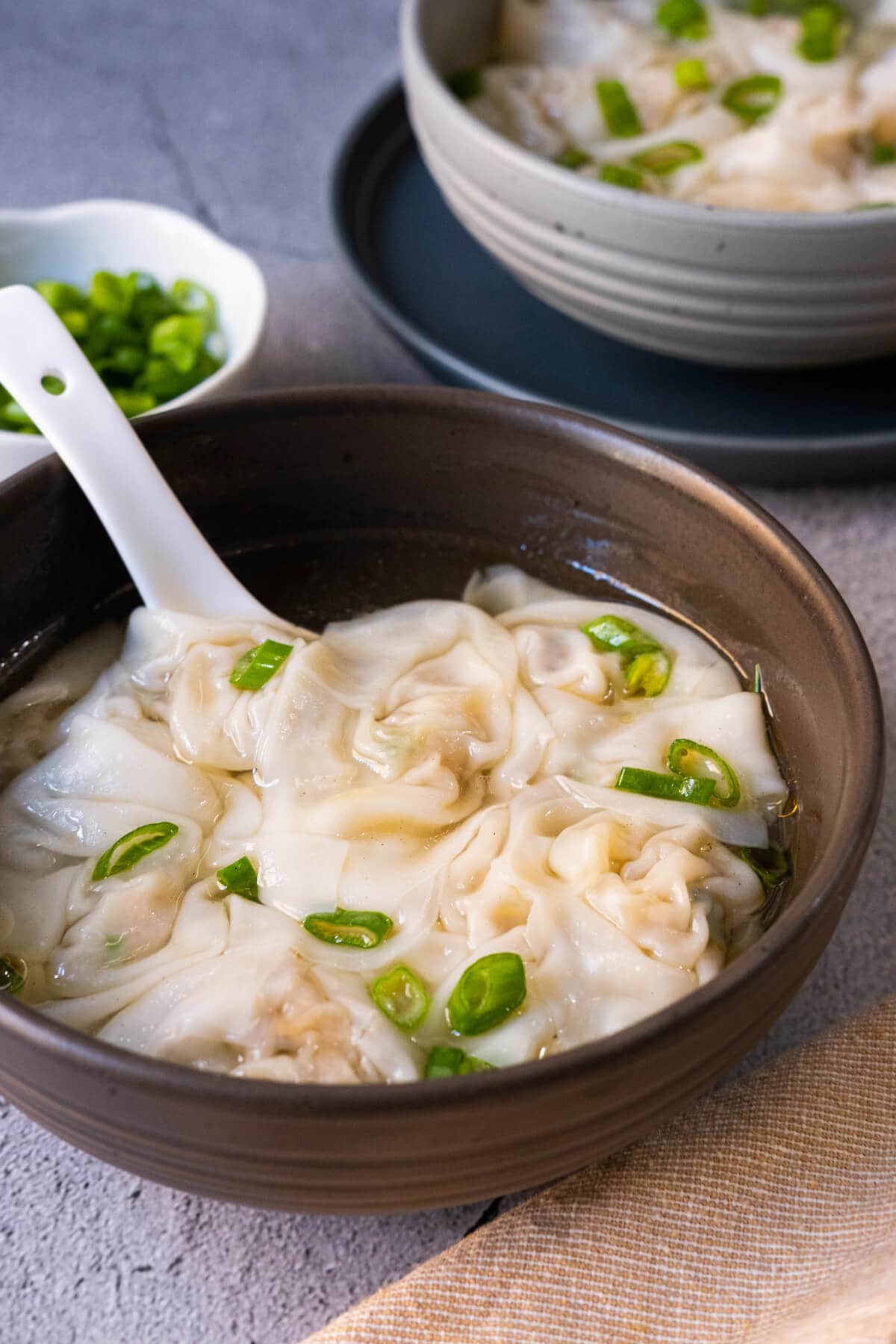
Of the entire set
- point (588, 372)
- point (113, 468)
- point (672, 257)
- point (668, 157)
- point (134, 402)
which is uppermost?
point (113, 468)

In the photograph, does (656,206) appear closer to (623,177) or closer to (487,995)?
(623,177)

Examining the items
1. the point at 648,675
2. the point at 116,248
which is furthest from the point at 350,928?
the point at 116,248

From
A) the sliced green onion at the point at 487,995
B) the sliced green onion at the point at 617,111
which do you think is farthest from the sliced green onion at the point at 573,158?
the sliced green onion at the point at 487,995

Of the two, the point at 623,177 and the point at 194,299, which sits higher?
the point at 194,299

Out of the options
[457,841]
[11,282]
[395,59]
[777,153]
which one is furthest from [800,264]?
[395,59]

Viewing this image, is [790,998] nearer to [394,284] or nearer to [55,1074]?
[55,1074]
